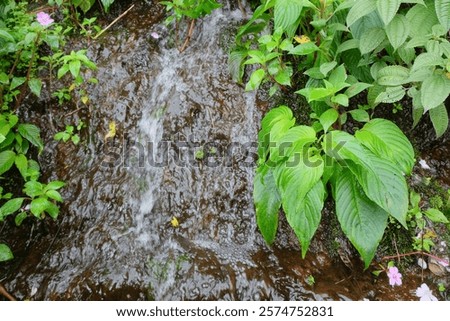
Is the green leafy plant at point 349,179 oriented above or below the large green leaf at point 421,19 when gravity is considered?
below

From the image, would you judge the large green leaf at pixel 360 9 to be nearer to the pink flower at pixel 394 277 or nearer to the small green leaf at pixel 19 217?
the pink flower at pixel 394 277

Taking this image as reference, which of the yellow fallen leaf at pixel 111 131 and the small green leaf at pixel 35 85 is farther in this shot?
the yellow fallen leaf at pixel 111 131

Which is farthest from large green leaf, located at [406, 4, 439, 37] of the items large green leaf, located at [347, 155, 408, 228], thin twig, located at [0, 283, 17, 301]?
thin twig, located at [0, 283, 17, 301]

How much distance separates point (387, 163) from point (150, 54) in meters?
2.21

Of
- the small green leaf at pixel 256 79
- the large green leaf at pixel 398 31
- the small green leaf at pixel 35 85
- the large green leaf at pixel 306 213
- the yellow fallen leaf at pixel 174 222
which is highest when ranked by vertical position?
the large green leaf at pixel 398 31

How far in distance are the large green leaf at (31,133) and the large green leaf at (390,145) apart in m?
2.08

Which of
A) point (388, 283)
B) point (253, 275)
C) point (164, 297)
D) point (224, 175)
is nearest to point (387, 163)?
point (388, 283)

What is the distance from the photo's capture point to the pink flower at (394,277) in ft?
6.71

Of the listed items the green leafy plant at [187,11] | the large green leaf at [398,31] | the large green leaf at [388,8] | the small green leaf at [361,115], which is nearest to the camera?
the large green leaf at [388,8]

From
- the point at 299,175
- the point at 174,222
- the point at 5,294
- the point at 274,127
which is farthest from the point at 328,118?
the point at 5,294

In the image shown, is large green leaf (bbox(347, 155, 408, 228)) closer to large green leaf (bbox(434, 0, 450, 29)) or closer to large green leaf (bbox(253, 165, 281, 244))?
large green leaf (bbox(253, 165, 281, 244))

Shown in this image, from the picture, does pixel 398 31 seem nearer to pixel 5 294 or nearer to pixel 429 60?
pixel 429 60

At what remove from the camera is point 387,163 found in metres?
1.71

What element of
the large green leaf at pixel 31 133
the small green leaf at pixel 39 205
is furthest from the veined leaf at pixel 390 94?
the large green leaf at pixel 31 133
